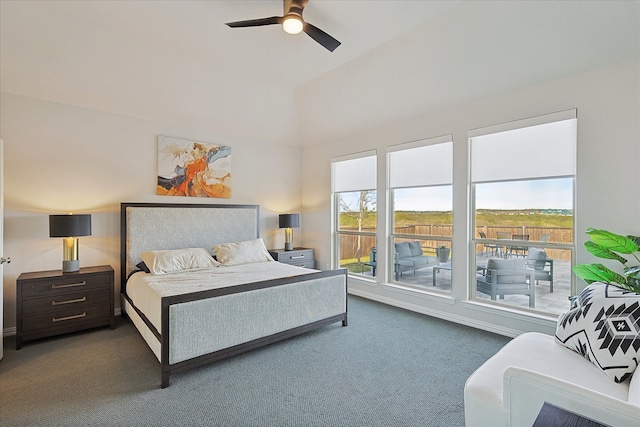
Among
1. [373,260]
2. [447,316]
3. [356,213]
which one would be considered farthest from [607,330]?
[356,213]

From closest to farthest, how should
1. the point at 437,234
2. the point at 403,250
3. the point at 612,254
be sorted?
the point at 612,254, the point at 437,234, the point at 403,250

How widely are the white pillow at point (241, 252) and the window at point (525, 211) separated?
9.79ft

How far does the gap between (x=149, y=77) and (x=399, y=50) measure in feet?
10.2

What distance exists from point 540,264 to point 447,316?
1.24 m

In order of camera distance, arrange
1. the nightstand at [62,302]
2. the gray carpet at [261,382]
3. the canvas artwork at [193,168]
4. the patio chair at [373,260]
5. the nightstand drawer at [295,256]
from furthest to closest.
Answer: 1. the nightstand drawer at [295,256]
2. the patio chair at [373,260]
3. the canvas artwork at [193,168]
4. the nightstand at [62,302]
5. the gray carpet at [261,382]

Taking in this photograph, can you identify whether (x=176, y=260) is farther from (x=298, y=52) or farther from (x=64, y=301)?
(x=298, y=52)

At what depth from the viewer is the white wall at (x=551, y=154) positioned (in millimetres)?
2742

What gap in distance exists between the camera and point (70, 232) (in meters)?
3.37

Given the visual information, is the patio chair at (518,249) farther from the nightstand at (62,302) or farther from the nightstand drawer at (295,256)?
the nightstand at (62,302)

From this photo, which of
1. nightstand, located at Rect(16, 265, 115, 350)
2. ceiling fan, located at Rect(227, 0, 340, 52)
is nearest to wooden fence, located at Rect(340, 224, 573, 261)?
ceiling fan, located at Rect(227, 0, 340, 52)

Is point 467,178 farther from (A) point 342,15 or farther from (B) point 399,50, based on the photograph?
(A) point 342,15

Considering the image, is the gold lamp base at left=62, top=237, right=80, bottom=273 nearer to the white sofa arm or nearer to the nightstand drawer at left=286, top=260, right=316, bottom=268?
the nightstand drawer at left=286, top=260, right=316, bottom=268

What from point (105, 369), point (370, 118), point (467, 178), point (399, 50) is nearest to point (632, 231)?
point (467, 178)

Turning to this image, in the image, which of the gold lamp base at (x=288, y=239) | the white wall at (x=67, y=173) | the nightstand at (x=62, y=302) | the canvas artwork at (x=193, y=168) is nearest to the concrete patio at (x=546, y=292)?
the gold lamp base at (x=288, y=239)
